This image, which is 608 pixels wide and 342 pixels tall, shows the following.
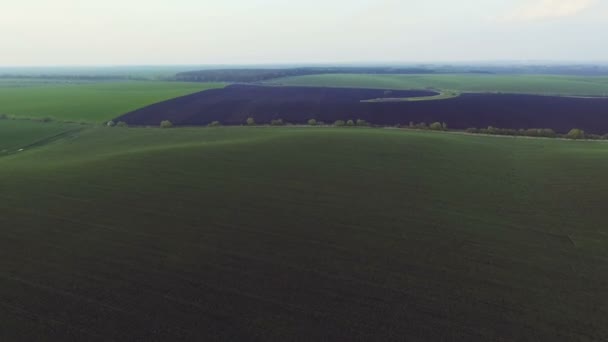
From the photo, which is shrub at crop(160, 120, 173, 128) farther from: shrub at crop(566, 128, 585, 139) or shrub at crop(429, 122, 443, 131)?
shrub at crop(566, 128, 585, 139)

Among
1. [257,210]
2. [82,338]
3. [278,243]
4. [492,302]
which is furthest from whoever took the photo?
[257,210]

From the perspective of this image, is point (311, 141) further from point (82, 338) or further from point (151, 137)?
point (82, 338)

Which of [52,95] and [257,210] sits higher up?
[52,95]

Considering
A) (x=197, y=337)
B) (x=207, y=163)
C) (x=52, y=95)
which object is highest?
(x=52, y=95)

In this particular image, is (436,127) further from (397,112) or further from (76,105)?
(76,105)

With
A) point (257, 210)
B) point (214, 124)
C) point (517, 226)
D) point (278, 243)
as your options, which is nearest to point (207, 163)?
point (257, 210)

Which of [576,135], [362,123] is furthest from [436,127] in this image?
[576,135]

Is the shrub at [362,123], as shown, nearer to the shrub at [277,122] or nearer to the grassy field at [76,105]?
the shrub at [277,122]
